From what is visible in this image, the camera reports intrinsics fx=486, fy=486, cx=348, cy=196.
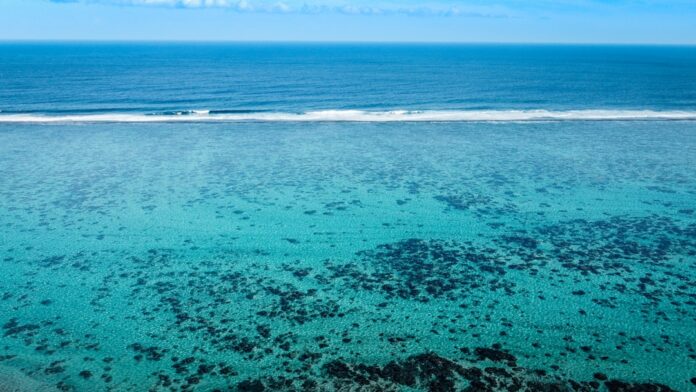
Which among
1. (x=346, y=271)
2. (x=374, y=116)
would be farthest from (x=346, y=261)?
(x=374, y=116)

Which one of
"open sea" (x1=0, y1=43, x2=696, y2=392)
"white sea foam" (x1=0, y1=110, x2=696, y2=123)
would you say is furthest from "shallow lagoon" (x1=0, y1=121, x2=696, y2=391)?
"white sea foam" (x1=0, y1=110, x2=696, y2=123)

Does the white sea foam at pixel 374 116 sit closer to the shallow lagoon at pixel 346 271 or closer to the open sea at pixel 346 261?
the open sea at pixel 346 261

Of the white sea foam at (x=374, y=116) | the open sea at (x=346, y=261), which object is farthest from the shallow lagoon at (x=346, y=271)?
the white sea foam at (x=374, y=116)

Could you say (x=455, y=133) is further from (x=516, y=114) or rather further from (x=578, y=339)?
(x=578, y=339)

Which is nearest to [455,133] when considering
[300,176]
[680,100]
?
[300,176]

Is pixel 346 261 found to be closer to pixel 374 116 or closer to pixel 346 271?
pixel 346 271

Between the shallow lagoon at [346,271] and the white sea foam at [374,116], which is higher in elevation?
the white sea foam at [374,116]
